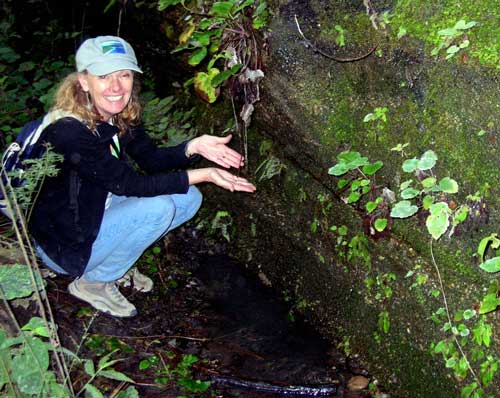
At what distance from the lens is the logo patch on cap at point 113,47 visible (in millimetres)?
3143

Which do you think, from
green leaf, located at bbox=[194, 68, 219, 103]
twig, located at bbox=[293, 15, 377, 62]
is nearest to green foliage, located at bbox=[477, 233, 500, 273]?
twig, located at bbox=[293, 15, 377, 62]

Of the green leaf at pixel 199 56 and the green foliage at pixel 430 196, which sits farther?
the green leaf at pixel 199 56

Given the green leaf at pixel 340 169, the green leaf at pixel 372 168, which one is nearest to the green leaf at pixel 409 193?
the green leaf at pixel 372 168

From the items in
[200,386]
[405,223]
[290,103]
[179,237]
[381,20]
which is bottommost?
[179,237]

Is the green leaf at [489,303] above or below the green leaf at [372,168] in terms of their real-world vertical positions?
below

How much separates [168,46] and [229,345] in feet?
7.65

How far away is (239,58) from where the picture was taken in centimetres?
378

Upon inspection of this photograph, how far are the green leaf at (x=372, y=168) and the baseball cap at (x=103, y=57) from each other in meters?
1.28

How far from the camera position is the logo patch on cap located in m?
3.14

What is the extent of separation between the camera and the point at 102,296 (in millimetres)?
3820

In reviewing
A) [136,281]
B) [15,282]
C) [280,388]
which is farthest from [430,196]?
[136,281]

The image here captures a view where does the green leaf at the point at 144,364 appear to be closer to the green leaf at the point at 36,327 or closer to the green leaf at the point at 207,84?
the green leaf at the point at 36,327

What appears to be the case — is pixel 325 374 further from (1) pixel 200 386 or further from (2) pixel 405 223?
(2) pixel 405 223

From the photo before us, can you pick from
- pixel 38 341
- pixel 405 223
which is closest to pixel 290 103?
pixel 405 223
